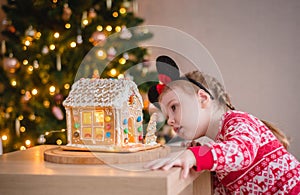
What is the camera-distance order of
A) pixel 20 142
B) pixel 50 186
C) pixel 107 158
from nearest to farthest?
1. pixel 50 186
2. pixel 107 158
3. pixel 20 142

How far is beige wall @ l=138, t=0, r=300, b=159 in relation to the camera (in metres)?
3.26

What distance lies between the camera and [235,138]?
48.3 inches

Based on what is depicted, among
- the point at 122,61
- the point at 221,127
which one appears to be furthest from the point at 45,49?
the point at 221,127

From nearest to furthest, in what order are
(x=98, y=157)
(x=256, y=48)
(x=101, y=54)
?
(x=98, y=157), (x=101, y=54), (x=256, y=48)

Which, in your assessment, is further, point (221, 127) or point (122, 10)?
point (122, 10)

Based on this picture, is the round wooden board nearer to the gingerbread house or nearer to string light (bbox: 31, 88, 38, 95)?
the gingerbread house

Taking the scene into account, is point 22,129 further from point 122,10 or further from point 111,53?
point 122,10

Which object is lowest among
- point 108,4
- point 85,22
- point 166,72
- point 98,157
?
point 98,157

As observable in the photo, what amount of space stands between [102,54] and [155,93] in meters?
1.16

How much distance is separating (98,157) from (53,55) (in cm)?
149

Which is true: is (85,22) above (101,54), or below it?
above

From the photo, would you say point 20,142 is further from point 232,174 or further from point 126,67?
point 232,174

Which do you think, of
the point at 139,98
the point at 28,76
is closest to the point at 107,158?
the point at 139,98

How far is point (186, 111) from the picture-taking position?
142 centimetres
